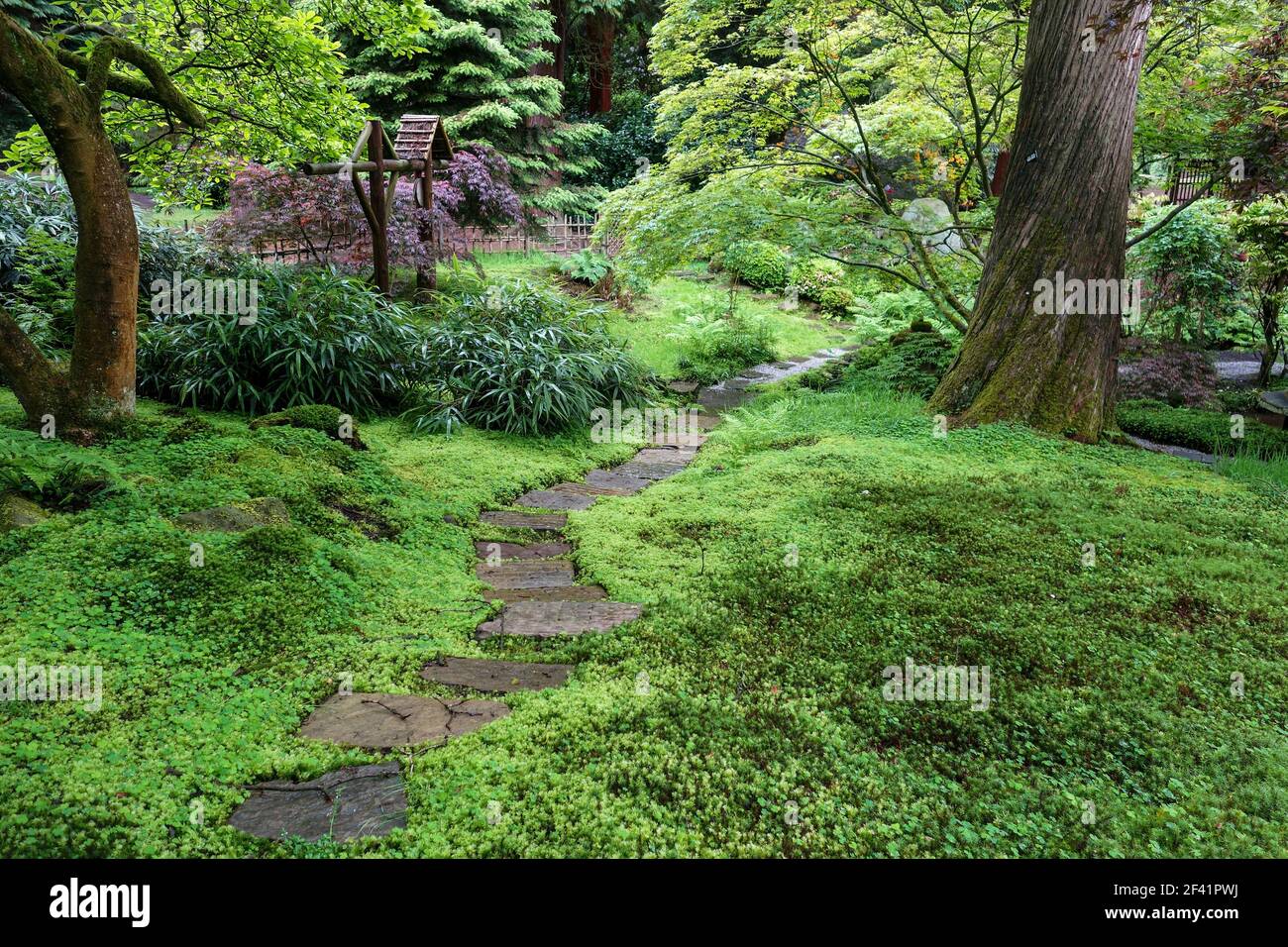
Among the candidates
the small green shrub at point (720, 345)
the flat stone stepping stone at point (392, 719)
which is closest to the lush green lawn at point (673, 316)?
the small green shrub at point (720, 345)

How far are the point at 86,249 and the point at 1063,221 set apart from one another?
6426mm

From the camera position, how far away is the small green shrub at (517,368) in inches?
264

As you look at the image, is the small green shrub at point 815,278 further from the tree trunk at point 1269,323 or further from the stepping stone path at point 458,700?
the stepping stone path at point 458,700

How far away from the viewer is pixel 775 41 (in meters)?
8.30

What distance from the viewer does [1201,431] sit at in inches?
256

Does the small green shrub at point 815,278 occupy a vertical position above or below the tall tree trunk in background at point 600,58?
below

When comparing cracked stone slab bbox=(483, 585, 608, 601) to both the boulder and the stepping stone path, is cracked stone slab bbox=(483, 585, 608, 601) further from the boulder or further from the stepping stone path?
the boulder

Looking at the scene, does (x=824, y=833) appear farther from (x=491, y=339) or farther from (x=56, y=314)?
(x=56, y=314)

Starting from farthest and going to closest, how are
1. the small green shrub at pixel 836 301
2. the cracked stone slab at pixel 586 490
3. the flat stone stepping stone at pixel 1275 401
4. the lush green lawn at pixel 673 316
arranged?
1. the small green shrub at pixel 836 301
2. the lush green lawn at pixel 673 316
3. the flat stone stepping stone at pixel 1275 401
4. the cracked stone slab at pixel 586 490

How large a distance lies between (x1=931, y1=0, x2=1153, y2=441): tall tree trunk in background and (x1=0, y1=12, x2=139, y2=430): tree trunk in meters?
5.92

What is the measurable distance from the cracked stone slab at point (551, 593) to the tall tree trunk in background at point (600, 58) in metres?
19.3

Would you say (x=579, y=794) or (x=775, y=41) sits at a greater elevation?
(x=775, y=41)

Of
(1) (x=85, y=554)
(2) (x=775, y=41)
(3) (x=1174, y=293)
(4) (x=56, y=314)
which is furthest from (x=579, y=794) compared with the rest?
(3) (x=1174, y=293)
